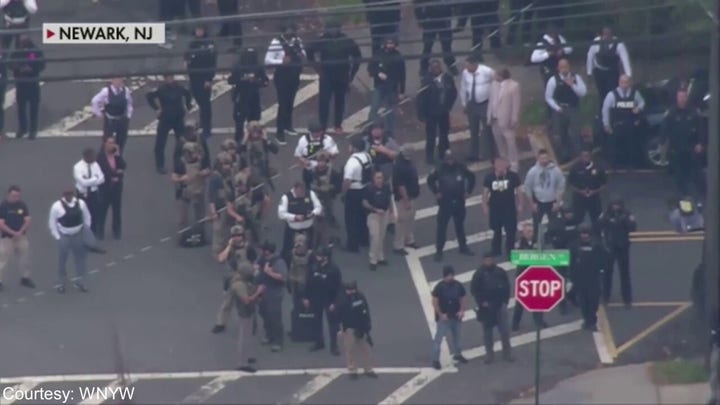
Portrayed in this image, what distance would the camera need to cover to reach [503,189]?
2922 cm

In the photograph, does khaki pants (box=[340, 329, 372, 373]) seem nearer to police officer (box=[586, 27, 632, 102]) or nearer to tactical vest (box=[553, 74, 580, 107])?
tactical vest (box=[553, 74, 580, 107])

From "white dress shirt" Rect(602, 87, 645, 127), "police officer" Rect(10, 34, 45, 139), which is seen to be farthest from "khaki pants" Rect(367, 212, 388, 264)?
"police officer" Rect(10, 34, 45, 139)

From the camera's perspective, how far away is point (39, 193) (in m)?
32.0

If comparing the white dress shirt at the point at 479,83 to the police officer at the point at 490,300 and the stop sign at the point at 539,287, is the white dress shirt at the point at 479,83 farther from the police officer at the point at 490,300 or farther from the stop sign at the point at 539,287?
the stop sign at the point at 539,287

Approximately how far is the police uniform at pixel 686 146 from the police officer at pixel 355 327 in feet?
20.6

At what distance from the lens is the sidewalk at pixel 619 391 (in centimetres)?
2544

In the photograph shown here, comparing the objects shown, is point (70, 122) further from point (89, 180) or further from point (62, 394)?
point (62, 394)

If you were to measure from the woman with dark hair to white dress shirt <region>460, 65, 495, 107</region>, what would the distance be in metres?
5.33

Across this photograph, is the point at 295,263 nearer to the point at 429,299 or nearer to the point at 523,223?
the point at 429,299

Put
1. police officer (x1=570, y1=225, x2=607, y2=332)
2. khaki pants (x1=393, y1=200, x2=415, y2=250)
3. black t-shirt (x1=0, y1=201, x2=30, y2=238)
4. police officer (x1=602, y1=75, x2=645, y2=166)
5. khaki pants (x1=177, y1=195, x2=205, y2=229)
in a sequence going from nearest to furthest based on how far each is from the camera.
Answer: police officer (x1=570, y1=225, x2=607, y2=332) < black t-shirt (x1=0, y1=201, x2=30, y2=238) < khaki pants (x1=393, y1=200, x2=415, y2=250) < khaki pants (x1=177, y1=195, x2=205, y2=229) < police officer (x1=602, y1=75, x2=645, y2=166)

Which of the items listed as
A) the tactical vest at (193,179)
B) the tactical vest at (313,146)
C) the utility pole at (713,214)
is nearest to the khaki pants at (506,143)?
the tactical vest at (313,146)

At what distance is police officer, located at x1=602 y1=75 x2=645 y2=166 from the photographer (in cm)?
3131

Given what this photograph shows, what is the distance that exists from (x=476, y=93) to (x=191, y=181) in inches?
181

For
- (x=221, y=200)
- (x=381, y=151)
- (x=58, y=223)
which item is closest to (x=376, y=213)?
(x=381, y=151)
